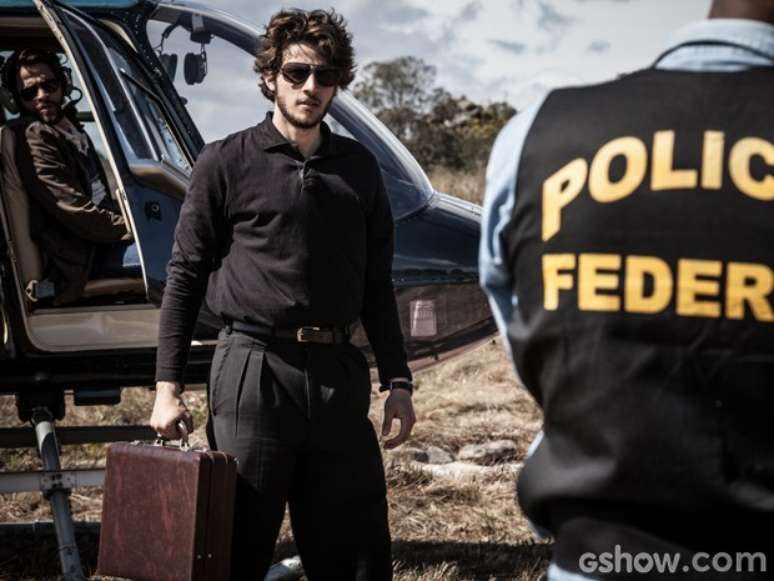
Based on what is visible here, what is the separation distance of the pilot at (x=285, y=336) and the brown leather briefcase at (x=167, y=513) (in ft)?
0.19

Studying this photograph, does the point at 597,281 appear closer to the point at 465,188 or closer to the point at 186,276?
the point at 186,276

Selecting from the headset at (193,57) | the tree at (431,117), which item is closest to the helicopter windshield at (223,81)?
the headset at (193,57)

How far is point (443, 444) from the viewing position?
611 cm

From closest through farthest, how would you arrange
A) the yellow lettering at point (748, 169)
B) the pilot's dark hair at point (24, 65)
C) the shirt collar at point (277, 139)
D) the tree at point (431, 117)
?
1. the yellow lettering at point (748, 169)
2. the shirt collar at point (277, 139)
3. the pilot's dark hair at point (24, 65)
4. the tree at point (431, 117)

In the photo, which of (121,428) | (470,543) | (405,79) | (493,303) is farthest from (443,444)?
(405,79)

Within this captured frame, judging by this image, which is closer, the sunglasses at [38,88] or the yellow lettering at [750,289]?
the yellow lettering at [750,289]

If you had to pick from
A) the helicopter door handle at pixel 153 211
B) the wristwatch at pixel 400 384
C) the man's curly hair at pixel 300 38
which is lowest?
the wristwatch at pixel 400 384

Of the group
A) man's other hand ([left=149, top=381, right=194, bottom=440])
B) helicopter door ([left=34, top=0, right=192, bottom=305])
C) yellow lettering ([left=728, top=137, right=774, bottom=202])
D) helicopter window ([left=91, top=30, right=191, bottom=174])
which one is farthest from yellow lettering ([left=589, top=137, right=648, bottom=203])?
helicopter window ([left=91, top=30, right=191, bottom=174])

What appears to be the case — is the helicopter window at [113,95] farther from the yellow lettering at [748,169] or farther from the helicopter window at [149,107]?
the yellow lettering at [748,169]

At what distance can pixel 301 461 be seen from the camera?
111 inches

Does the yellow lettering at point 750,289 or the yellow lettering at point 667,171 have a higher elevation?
the yellow lettering at point 667,171

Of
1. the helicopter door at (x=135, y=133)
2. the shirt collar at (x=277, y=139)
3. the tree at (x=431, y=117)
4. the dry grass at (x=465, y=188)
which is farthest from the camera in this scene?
→ the tree at (x=431, y=117)

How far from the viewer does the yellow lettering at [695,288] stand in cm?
136
